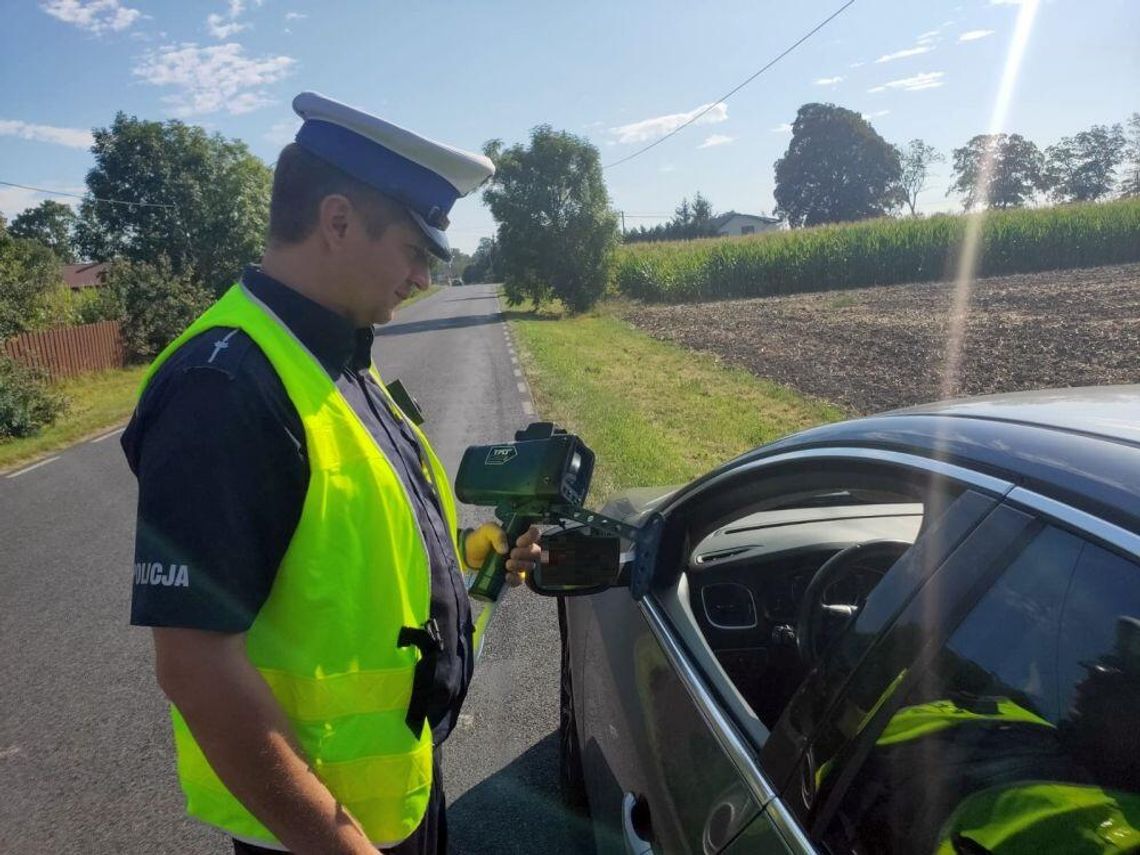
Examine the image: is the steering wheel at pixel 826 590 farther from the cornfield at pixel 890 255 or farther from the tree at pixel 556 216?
the cornfield at pixel 890 255

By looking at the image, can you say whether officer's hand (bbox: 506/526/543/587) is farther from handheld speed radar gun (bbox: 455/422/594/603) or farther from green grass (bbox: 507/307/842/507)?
green grass (bbox: 507/307/842/507)

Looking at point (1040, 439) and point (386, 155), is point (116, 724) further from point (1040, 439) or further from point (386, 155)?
point (1040, 439)

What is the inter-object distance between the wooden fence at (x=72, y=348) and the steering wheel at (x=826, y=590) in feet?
59.3

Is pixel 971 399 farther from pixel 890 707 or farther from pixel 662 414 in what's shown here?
pixel 662 414

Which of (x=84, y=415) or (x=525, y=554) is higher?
(x=525, y=554)

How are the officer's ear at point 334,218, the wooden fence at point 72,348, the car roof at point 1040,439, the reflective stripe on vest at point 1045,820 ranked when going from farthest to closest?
the wooden fence at point 72,348
the officer's ear at point 334,218
the car roof at point 1040,439
the reflective stripe on vest at point 1045,820

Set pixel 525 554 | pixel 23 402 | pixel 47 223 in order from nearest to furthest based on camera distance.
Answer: pixel 525 554
pixel 23 402
pixel 47 223

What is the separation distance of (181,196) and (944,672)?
3721cm

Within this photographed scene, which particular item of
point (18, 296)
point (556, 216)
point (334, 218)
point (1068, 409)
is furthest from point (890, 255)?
point (334, 218)

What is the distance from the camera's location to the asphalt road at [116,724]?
303 cm

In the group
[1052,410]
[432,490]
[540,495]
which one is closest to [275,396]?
[432,490]

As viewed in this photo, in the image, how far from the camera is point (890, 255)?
3719 centimetres

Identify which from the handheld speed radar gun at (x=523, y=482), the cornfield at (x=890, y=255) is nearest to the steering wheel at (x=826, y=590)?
the handheld speed radar gun at (x=523, y=482)

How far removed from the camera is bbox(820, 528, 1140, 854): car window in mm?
1056
